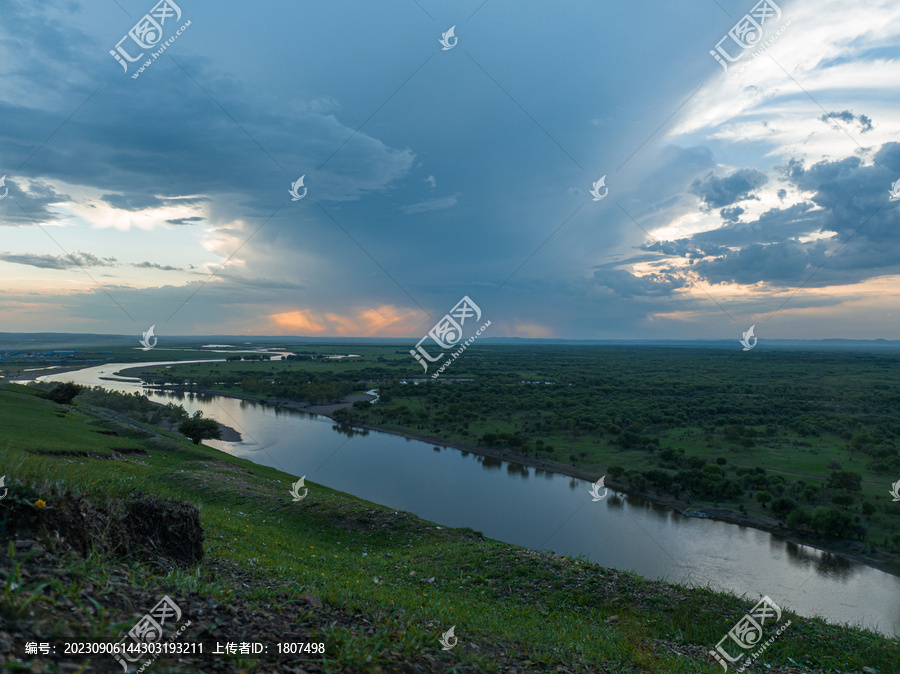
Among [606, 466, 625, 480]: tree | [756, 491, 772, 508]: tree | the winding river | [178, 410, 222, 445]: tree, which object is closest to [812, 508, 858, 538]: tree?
the winding river

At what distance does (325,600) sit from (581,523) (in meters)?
32.8

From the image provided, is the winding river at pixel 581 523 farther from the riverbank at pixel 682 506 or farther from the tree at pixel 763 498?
the tree at pixel 763 498

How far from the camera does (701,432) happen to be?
6272cm

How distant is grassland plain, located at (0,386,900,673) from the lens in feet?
13.3

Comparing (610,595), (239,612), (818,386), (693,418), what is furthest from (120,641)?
(818,386)

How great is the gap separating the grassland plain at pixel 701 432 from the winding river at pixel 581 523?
301cm

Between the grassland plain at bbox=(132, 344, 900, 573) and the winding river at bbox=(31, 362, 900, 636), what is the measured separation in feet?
9.88

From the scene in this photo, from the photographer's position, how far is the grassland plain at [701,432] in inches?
1441

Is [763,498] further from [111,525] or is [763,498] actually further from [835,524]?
[111,525]

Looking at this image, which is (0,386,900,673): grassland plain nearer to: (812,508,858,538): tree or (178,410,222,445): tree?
(812,508,858,538): tree

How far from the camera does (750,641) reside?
905 cm

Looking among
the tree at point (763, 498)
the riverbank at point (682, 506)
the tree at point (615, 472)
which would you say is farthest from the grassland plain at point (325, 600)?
the tree at point (615, 472)

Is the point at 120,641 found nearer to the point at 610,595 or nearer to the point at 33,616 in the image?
the point at 33,616

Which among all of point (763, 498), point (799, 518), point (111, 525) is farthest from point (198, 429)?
point (799, 518)
